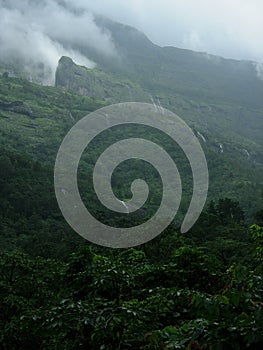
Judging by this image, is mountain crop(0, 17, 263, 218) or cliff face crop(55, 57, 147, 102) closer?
mountain crop(0, 17, 263, 218)

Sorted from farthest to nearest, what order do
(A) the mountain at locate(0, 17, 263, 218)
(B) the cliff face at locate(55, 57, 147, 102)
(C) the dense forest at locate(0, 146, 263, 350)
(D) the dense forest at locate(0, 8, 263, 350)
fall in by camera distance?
(B) the cliff face at locate(55, 57, 147, 102) < (A) the mountain at locate(0, 17, 263, 218) < (D) the dense forest at locate(0, 8, 263, 350) < (C) the dense forest at locate(0, 146, 263, 350)

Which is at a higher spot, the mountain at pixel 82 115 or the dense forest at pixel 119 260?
the mountain at pixel 82 115

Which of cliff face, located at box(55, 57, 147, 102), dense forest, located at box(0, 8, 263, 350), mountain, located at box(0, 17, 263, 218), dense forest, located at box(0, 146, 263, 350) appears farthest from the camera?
cliff face, located at box(55, 57, 147, 102)

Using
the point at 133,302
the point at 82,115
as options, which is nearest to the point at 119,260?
the point at 133,302


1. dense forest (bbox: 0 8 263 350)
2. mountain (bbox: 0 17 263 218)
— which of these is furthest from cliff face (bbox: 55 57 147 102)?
dense forest (bbox: 0 8 263 350)

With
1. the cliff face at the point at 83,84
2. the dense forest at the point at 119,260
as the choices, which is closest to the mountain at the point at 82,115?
the cliff face at the point at 83,84

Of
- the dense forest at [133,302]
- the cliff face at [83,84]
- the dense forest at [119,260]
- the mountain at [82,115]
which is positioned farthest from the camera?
the cliff face at [83,84]

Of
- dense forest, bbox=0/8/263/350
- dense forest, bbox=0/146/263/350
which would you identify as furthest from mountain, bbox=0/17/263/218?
dense forest, bbox=0/146/263/350

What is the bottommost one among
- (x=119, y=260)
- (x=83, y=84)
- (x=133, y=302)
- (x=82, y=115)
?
(x=133, y=302)

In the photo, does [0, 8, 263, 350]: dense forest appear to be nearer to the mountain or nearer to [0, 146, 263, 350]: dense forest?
[0, 146, 263, 350]: dense forest

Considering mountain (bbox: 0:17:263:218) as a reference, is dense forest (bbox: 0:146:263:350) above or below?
below

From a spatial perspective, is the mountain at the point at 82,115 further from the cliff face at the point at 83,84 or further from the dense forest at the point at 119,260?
the dense forest at the point at 119,260

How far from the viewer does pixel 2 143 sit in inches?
3819

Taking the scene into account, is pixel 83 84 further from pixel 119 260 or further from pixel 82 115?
pixel 119 260
